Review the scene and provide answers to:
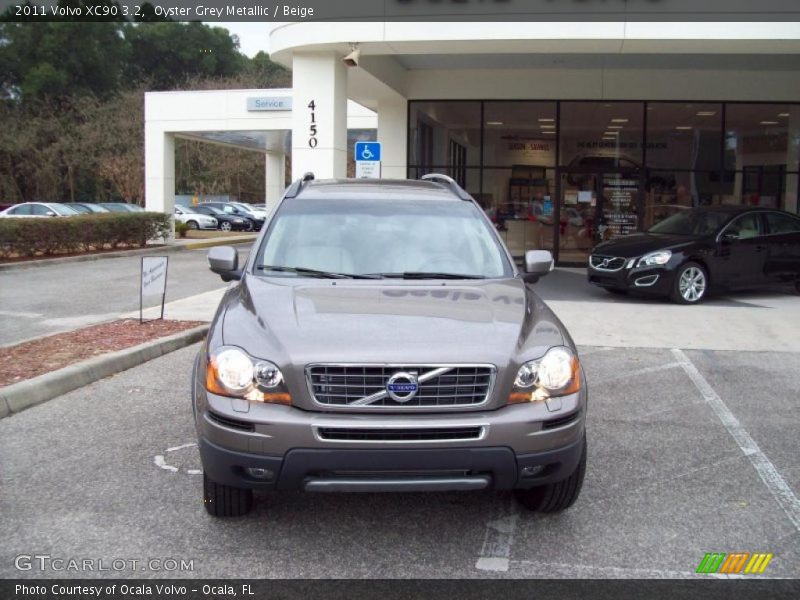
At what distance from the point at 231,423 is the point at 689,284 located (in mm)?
10820

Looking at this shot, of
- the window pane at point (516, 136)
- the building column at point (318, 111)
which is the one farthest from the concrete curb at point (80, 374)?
the window pane at point (516, 136)

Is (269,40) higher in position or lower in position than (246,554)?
higher

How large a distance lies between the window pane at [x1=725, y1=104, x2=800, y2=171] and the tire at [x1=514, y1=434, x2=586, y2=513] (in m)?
16.9

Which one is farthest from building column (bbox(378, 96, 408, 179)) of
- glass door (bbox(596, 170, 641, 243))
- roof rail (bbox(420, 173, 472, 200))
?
roof rail (bbox(420, 173, 472, 200))

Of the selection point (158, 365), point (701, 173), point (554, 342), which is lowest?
point (158, 365)

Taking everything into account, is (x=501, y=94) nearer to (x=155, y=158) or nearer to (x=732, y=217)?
(x=732, y=217)

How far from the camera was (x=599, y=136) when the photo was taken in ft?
63.9

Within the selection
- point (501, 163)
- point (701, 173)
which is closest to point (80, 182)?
point (501, 163)

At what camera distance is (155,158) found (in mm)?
27250

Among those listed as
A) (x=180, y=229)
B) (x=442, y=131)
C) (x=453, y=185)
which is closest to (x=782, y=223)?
(x=442, y=131)

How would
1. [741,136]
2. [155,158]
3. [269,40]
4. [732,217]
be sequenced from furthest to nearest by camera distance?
1. [155,158]
2. [741,136]
3. [269,40]
4. [732,217]

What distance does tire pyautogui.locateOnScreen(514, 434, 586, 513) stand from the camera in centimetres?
433

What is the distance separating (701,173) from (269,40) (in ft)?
34.8

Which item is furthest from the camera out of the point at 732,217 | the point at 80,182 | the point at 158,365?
the point at 80,182
